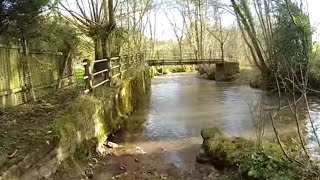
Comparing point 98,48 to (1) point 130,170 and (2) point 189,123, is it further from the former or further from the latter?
(1) point 130,170

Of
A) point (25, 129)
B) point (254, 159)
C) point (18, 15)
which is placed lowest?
point (254, 159)

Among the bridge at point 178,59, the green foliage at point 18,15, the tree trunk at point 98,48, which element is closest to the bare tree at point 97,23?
the tree trunk at point 98,48

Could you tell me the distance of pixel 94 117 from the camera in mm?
7750

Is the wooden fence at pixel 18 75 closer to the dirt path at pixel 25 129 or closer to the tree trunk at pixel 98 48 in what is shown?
the dirt path at pixel 25 129

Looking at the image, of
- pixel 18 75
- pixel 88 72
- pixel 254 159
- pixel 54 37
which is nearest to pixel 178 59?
pixel 54 37

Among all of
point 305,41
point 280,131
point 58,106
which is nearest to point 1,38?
point 58,106

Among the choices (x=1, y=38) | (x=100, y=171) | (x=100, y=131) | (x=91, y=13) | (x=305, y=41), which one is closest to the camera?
(x=305, y=41)

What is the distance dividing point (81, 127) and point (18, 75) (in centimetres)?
198

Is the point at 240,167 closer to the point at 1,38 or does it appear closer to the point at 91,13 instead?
the point at 1,38

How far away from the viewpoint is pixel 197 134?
363 inches

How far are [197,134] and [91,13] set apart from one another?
5803 millimetres

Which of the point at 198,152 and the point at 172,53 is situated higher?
the point at 172,53

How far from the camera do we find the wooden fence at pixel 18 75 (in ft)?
23.3

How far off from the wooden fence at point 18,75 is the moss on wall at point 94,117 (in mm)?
1184
